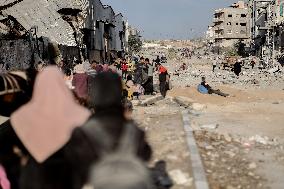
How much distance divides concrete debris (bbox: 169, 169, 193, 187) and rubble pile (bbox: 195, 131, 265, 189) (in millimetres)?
320

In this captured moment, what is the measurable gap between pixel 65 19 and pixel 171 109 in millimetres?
9608

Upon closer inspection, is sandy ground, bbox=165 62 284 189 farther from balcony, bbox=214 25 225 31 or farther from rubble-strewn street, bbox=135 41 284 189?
balcony, bbox=214 25 225 31

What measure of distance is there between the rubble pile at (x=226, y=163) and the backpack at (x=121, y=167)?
12.7 feet

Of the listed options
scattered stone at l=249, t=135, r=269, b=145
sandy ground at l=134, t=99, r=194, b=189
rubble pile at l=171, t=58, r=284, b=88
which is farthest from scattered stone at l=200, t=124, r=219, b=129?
rubble pile at l=171, t=58, r=284, b=88

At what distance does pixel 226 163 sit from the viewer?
8.04 metres

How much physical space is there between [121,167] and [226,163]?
17.6 ft

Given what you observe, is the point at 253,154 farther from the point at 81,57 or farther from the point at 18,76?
the point at 81,57

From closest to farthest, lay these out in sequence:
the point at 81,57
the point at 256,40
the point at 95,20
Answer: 1. the point at 81,57
2. the point at 95,20
3. the point at 256,40

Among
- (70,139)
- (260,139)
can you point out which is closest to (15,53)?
(260,139)

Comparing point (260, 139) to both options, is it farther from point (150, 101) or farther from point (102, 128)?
point (102, 128)

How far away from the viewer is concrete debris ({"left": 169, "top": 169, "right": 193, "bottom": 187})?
666 centimetres

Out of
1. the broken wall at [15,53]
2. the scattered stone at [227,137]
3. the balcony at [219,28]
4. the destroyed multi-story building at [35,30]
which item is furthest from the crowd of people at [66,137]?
the balcony at [219,28]

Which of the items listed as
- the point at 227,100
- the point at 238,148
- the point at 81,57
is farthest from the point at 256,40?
the point at 238,148

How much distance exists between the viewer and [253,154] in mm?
8703
